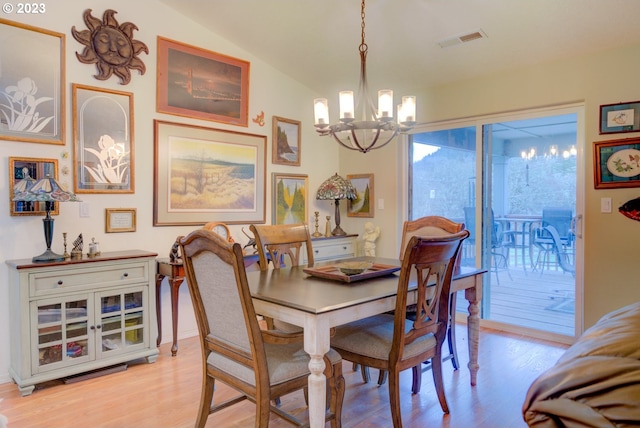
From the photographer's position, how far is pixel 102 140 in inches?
126

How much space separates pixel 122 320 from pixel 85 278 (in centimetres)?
41

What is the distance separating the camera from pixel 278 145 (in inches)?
172

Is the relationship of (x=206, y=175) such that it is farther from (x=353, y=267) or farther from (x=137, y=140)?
(x=353, y=267)

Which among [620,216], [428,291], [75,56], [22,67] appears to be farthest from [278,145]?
[620,216]

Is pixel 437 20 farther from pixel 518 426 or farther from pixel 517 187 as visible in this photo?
pixel 518 426

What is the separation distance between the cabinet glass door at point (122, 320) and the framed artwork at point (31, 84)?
3.89ft

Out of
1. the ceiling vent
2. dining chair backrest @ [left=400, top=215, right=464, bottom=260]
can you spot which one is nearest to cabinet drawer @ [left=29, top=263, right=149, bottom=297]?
dining chair backrest @ [left=400, top=215, right=464, bottom=260]

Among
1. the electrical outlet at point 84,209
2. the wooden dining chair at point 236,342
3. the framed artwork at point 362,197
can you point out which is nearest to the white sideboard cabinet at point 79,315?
the electrical outlet at point 84,209

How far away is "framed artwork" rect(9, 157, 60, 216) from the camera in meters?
2.80

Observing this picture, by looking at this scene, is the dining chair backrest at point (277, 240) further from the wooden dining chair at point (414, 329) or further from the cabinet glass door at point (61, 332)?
the cabinet glass door at point (61, 332)

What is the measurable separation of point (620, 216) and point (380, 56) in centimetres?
232

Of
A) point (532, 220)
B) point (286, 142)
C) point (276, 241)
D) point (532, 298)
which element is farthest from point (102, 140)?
point (532, 298)

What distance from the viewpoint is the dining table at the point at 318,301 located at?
1.75 m

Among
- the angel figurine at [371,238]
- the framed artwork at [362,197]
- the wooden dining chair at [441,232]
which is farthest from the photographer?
the framed artwork at [362,197]
